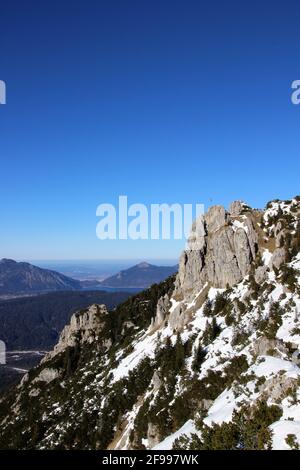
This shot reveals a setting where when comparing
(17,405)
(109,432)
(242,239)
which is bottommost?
(17,405)

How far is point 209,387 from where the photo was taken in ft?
192

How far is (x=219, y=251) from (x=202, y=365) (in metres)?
37.4

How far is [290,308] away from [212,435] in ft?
132

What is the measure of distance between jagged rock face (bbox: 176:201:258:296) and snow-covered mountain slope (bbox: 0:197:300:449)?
315mm

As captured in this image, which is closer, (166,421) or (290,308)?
(166,421)

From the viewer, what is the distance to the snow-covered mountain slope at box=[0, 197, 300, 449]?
115 ft

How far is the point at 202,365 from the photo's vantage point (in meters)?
72.1

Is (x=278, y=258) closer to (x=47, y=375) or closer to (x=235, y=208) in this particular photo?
(x=235, y=208)

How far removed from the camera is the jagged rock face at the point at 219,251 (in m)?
97.2

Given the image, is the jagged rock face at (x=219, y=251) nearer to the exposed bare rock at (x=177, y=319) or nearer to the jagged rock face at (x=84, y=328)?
the exposed bare rock at (x=177, y=319)

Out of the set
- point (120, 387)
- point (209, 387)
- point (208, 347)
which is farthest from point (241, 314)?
point (120, 387)

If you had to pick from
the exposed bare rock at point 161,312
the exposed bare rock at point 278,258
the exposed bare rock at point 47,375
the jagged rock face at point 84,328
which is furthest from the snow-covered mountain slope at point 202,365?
the jagged rock face at point 84,328

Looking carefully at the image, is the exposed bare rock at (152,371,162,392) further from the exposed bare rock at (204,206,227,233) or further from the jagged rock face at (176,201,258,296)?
the exposed bare rock at (204,206,227,233)
